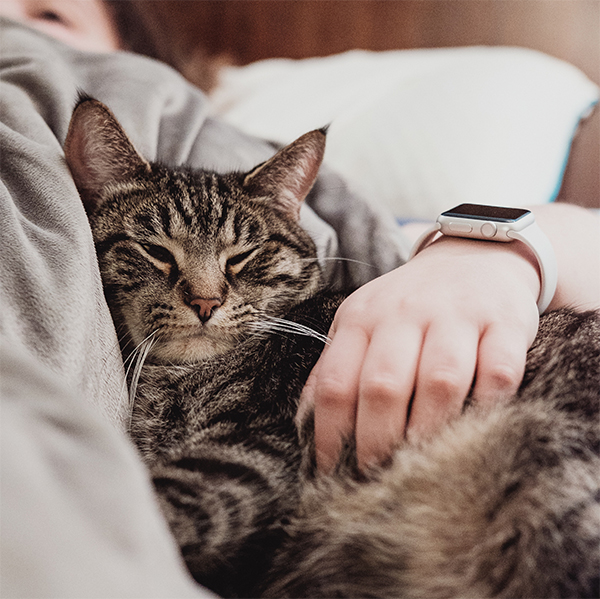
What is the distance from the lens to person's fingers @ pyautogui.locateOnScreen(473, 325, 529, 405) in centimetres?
56

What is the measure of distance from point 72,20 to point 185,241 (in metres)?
1.08

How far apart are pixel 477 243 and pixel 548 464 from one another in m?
0.33

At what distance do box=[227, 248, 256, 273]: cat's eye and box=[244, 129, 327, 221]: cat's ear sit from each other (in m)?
0.12

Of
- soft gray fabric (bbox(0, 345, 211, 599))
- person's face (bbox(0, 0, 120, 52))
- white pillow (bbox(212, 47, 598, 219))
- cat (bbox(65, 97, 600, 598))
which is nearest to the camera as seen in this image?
soft gray fabric (bbox(0, 345, 211, 599))

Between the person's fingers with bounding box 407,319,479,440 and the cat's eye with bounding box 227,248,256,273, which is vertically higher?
the person's fingers with bounding box 407,319,479,440

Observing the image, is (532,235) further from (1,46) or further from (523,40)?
(523,40)

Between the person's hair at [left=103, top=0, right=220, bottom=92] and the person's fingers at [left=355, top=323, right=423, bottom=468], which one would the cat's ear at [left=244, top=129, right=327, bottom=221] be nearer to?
the person's fingers at [left=355, top=323, right=423, bottom=468]

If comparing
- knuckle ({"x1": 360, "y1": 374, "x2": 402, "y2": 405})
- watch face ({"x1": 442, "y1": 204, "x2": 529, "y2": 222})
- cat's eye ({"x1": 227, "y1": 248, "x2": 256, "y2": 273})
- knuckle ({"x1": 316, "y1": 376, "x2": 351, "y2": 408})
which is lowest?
cat's eye ({"x1": 227, "y1": 248, "x2": 256, "y2": 273})

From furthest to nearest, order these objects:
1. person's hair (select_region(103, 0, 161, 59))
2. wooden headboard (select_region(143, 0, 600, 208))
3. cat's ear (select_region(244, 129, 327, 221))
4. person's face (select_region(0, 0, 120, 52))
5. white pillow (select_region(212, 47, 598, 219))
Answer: wooden headboard (select_region(143, 0, 600, 208)), person's hair (select_region(103, 0, 161, 59)), white pillow (select_region(212, 47, 598, 219)), person's face (select_region(0, 0, 120, 52)), cat's ear (select_region(244, 129, 327, 221))

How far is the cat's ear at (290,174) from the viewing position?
914mm

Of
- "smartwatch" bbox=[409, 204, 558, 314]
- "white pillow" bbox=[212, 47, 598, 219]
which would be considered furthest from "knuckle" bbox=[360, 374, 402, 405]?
"white pillow" bbox=[212, 47, 598, 219]

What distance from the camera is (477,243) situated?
74 centimetres

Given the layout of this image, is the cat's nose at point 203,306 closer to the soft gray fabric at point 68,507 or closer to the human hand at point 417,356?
the human hand at point 417,356

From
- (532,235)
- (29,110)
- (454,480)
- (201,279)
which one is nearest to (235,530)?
(454,480)
